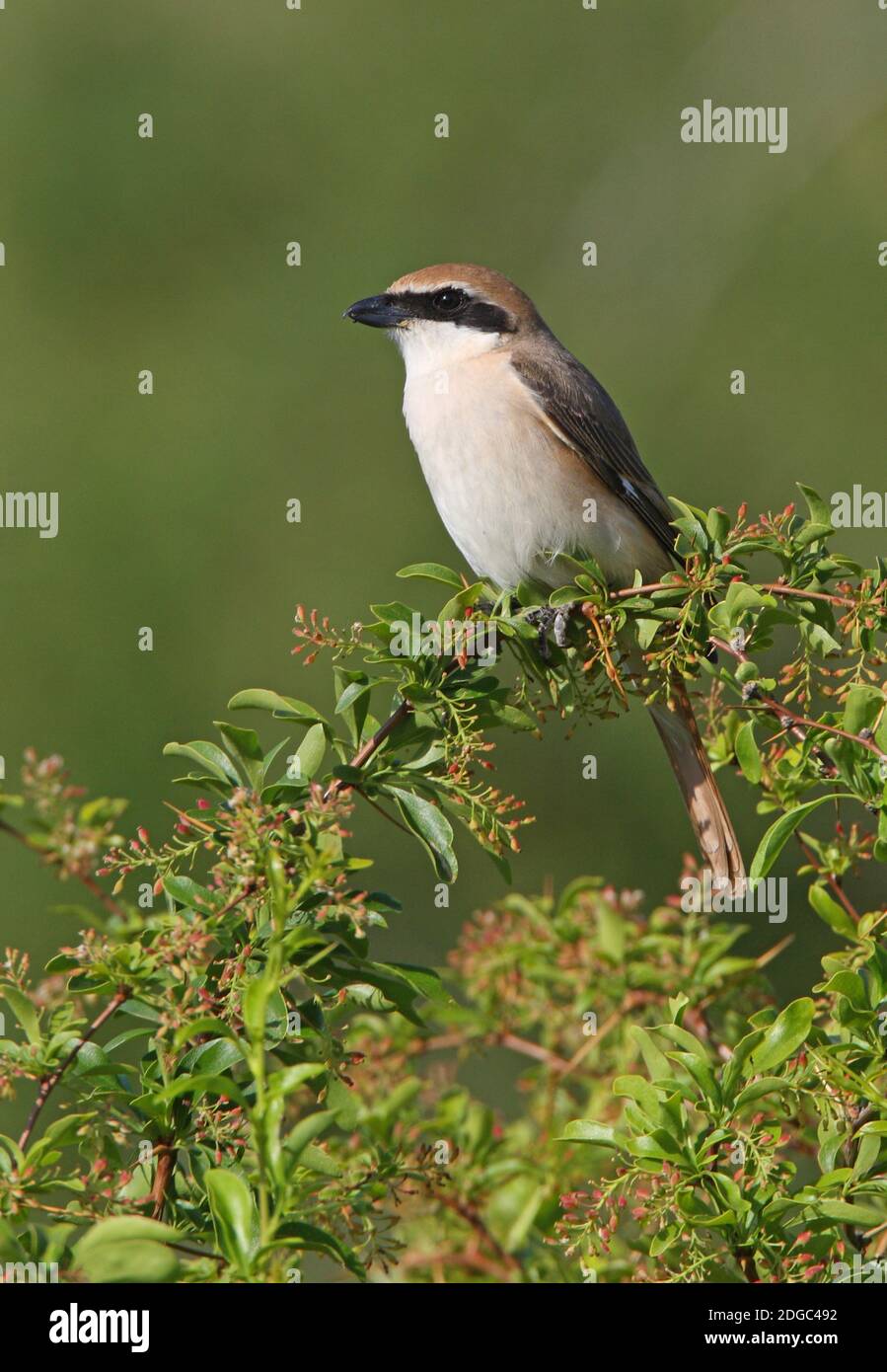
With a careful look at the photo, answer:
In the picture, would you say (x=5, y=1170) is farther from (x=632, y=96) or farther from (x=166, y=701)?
(x=632, y=96)

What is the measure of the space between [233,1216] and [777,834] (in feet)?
2.55


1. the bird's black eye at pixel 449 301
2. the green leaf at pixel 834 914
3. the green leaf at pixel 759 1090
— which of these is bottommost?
the green leaf at pixel 759 1090

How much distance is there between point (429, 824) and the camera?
1.76 metres

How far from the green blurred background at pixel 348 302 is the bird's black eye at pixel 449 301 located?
364 cm

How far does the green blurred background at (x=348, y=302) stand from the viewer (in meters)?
7.71

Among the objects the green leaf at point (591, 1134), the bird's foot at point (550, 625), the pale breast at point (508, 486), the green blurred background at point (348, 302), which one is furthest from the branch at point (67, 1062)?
the green blurred background at point (348, 302)

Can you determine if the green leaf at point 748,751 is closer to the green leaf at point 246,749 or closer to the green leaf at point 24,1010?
the green leaf at point 246,749

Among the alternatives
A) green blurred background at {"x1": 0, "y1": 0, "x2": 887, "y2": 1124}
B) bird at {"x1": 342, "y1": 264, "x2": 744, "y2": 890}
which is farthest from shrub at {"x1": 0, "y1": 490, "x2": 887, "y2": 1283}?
green blurred background at {"x1": 0, "y1": 0, "x2": 887, "y2": 1124}

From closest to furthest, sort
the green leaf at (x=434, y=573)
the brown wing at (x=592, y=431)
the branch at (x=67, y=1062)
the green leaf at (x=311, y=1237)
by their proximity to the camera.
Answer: the green leaf at (x=311, y=1237)
the branch at (x=67, y=1062)
the green leaf at (x=434, y=573)
the brown wing at (x=592, y=431)

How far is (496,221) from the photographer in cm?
920

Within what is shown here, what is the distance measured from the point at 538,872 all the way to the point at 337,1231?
610cm

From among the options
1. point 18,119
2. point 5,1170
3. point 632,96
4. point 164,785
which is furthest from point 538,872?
point 5,1170

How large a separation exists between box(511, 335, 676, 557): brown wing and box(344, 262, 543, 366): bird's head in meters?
0.13

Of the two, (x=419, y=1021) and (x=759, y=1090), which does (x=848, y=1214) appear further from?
(x=419, y=1021)
